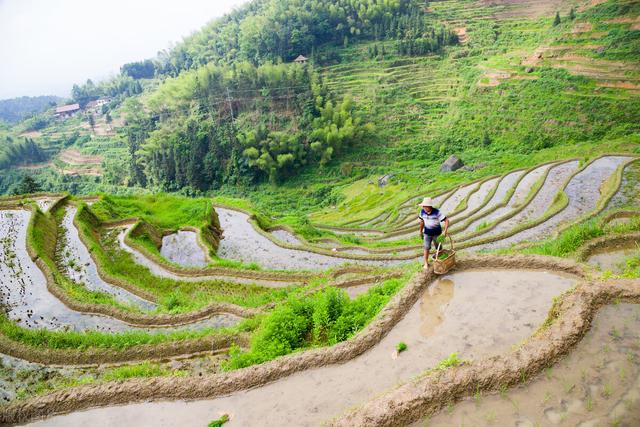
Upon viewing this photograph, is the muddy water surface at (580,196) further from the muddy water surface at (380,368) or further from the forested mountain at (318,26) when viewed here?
the forested mountain at (318,26)

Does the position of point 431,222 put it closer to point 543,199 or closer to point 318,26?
point 543,199

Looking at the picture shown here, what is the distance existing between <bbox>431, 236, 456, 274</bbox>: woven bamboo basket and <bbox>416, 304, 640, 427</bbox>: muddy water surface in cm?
299

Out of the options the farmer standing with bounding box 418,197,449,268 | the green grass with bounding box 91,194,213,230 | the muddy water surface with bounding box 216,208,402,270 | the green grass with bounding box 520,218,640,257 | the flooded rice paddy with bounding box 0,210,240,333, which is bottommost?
the muddy water surface with bounding box 216,208,402,270

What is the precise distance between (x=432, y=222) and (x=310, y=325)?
3.77 metres

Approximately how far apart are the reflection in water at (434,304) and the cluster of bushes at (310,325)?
3.38 feet

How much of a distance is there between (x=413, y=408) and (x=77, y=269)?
1623cm

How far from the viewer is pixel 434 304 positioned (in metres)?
7.81

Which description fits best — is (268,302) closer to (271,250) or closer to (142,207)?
(271,250)

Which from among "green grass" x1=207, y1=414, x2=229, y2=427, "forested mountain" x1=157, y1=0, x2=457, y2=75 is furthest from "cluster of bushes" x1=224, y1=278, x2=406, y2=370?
"forested mountain" x1=157, y1=0, x2=457, y2=75

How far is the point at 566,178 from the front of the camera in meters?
23.2

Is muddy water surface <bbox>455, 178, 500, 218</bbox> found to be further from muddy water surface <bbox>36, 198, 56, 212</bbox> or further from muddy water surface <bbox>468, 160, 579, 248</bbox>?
muddy water surface <bbox>36, 198, 56, 212</bbox>

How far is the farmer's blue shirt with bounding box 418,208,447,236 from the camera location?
8.31m

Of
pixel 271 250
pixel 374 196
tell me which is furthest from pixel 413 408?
pixel 374 196

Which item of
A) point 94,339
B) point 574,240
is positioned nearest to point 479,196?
point 574,240
